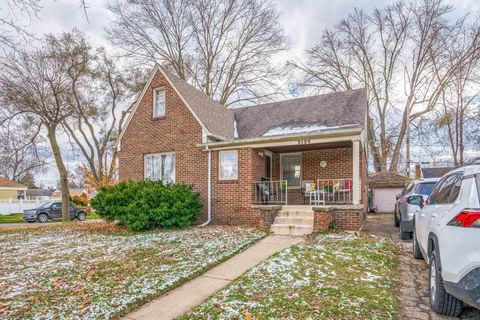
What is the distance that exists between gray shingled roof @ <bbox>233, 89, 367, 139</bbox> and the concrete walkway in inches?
239

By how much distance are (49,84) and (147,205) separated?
1348 centimetres

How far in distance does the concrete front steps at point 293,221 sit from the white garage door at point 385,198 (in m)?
12.0

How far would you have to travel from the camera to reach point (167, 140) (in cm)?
1252

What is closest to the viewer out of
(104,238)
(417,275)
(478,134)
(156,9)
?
(417,275)

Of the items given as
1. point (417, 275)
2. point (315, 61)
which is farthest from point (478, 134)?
point (417, 275)

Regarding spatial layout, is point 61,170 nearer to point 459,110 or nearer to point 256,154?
point 256,154

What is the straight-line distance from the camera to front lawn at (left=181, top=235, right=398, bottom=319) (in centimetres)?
367

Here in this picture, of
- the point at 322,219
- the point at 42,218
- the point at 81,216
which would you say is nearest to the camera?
the point at 322,219

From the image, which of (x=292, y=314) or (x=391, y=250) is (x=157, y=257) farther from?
(x=391, y=250)

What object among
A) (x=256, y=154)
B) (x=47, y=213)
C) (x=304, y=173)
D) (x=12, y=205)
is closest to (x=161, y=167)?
(x=256, y=154)

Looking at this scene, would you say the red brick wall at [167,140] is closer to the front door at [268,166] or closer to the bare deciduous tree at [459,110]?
the front door at [268,166]

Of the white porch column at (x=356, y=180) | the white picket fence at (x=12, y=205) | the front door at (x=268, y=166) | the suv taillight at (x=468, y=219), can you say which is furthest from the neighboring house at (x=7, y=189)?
Answer: the suv taillight at (x=468, y=219)

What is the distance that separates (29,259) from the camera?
6840 millimetres

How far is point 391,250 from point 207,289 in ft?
14.5
